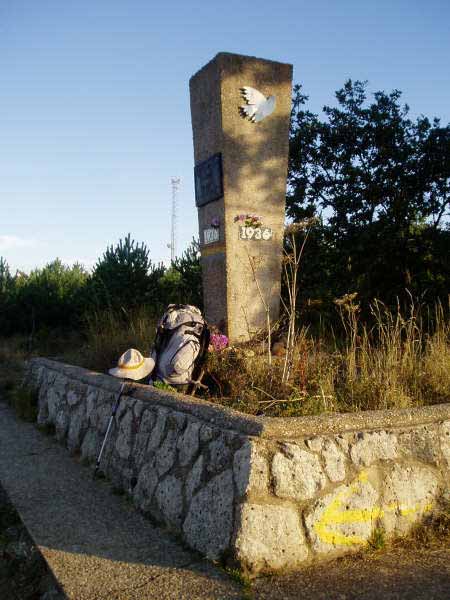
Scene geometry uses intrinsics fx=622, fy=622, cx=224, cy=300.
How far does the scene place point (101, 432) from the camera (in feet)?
17.4

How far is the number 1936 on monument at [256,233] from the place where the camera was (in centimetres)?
684

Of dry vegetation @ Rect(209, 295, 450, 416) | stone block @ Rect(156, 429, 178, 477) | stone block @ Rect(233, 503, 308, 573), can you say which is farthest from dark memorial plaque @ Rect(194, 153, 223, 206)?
stone block @ Rect(233, 503, 308, 573)

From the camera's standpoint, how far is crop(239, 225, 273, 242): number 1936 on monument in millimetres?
6836

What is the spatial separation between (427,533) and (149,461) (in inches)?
72.7

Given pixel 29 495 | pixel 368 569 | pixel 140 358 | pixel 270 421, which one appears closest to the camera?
pixel 368 569

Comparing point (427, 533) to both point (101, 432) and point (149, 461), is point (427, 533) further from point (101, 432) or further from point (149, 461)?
point (101, 432)

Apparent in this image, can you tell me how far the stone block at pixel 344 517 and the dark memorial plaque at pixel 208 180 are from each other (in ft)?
12.9

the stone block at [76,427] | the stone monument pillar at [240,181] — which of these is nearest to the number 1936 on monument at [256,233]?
the stone monument pillar at [240,181]

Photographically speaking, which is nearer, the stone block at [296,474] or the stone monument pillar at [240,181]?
the stone block at [296,474]

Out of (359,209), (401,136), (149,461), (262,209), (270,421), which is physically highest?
(401,136)

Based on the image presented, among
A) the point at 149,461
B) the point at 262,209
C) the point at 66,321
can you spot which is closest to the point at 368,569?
the point at 149,461

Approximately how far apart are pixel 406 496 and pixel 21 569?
2.29 m

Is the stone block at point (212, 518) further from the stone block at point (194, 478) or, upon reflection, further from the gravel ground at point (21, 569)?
the gravel ground at point (21, 569)

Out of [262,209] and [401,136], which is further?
[401,136]
